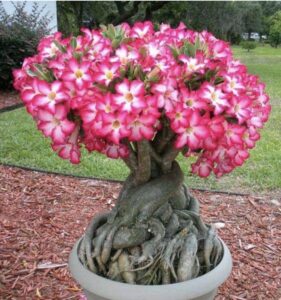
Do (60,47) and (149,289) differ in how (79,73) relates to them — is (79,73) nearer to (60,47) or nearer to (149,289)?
(60,47)

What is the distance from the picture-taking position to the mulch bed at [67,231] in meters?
2.64

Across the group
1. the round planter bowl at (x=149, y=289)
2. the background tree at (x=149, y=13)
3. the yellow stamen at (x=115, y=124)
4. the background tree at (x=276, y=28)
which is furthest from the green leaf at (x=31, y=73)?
the background tree at (x=276, y=28)

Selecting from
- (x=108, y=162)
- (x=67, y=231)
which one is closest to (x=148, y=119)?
(x=67, y=231)

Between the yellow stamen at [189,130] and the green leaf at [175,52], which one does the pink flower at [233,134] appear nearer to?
the yellow stamen at [189,130]

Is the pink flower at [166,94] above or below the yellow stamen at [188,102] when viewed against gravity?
above

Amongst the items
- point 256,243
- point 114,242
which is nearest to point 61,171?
Result: point 256,243

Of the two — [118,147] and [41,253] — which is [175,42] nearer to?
[118,147]

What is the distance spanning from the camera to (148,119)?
1412 millimetres

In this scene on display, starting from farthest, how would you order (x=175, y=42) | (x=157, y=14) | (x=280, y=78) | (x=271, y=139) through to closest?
(x=157, y=14) < (x=280, y=78) < (x=271, y=139) < (x=175, y=42)

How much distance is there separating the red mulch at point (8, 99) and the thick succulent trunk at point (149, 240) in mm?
6298

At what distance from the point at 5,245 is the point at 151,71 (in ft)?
6.29

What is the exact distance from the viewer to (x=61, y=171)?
443cm

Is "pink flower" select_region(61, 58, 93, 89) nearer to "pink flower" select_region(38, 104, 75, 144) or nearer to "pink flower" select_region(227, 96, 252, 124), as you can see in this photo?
"pink flower" select_region(38, 104, 75, 144)

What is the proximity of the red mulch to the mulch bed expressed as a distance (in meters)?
3.81
